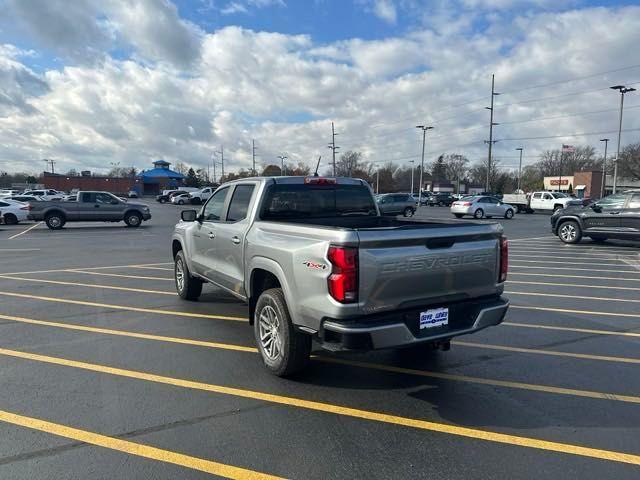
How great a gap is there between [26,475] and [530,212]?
162 feet

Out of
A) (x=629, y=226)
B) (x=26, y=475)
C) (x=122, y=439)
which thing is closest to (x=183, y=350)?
(x=122, y=439)

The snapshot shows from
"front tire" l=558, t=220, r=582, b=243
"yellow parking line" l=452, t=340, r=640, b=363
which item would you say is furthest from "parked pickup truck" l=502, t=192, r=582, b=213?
"yellow parking line" l=452, t=340, r=640, b=363

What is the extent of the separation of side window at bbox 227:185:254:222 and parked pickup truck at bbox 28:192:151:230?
765 inches

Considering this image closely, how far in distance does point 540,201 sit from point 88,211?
37.7 m

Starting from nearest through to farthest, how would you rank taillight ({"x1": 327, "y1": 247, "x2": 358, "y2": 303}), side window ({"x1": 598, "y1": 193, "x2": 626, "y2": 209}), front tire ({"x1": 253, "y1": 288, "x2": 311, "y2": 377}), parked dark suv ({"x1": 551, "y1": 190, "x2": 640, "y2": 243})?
taillight ({"x1": 327, "y1": 247, "x2": 358, "y2": 303}) < front tire ({"x1": 253, "y1": 288, "x2": 311, "y2": 377}) < parked dark suv ({"x1": 551, "y1": 190, "x2": 640, "y2": 243}) < side window ({"x1": 598, "y1": 193, "x2": 626, "y2": 209})

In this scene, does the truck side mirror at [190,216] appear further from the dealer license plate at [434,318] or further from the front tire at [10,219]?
the front tire at [10,219]

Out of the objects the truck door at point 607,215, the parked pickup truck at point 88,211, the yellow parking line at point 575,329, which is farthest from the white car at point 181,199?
the yellow parking line at point 575,329

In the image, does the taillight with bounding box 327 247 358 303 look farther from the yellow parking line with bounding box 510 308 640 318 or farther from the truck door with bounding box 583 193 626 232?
the truck door with bounding box 583 193 626 232

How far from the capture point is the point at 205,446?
329 centimetres

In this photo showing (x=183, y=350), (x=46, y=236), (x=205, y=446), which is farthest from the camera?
(x=46, y=236)

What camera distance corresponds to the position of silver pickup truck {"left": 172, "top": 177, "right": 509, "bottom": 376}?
11.9ft

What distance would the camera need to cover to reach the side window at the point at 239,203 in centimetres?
543

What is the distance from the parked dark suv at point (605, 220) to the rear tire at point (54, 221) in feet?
69.8

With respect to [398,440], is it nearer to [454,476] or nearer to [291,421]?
[454,476]
